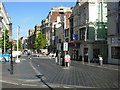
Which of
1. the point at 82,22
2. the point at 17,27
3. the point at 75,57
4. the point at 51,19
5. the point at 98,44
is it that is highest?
the point at 51,19

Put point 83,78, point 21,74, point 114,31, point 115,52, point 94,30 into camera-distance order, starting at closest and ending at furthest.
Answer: point 83,78 → point 21,74 → point 115,52 → point 114,31 → point 94,30

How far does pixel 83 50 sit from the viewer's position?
1807 inches

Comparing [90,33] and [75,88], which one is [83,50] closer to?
[90,33]

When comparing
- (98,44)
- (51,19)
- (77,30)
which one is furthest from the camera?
(51,19)

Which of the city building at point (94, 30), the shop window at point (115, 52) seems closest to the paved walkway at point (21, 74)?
the shop window at point (115, 52)

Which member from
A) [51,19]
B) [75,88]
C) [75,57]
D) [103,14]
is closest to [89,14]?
[103,14]

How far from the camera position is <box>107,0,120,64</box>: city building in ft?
99.2

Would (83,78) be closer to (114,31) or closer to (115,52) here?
(115,52)

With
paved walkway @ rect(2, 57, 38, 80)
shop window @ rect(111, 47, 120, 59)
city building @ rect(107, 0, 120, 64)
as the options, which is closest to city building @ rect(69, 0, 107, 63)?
city building @ rect(107, 0, 120, 64)

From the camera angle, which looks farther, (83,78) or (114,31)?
(114,31)

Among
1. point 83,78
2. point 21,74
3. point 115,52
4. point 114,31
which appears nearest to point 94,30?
point 114,31

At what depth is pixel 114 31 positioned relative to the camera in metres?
31.3

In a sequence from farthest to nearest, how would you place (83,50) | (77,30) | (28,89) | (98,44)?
(77,30) < (83,50) < (98,44) < (28,89)

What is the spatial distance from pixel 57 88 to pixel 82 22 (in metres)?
37.0
